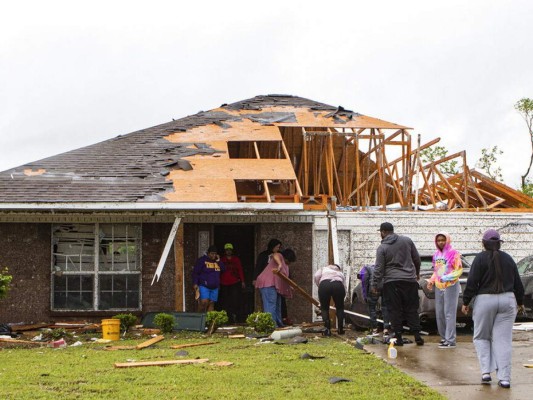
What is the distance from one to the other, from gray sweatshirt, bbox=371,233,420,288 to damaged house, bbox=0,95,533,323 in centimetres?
345

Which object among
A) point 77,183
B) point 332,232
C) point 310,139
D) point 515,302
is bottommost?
point 515,302

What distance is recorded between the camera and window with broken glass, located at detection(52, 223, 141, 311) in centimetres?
1620

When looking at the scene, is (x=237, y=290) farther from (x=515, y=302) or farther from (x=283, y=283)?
(x=515, y=302)

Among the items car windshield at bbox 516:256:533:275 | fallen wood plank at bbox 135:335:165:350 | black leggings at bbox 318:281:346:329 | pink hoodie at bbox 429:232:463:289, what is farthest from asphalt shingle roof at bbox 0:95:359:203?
car windshield at bbox 516:256:533:275

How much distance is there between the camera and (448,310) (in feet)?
37.4

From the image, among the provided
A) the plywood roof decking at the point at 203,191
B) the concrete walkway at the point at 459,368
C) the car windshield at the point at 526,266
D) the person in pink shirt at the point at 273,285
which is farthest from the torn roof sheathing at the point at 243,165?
the concrete walkway at the point at 459,368

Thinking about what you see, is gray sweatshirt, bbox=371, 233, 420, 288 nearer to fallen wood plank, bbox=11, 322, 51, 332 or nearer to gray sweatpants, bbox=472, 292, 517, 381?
gray sweatpants, bbox=472, 292, 517, 381

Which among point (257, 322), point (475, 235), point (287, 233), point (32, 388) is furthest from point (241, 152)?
point (32, 388)

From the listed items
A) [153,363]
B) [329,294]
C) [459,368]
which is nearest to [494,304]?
[459,368]

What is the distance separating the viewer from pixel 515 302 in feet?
27.8

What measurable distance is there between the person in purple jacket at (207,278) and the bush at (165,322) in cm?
118

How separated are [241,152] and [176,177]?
14.0ft

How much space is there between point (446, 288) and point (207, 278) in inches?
202

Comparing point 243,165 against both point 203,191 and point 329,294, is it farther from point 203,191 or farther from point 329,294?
point 329,294
